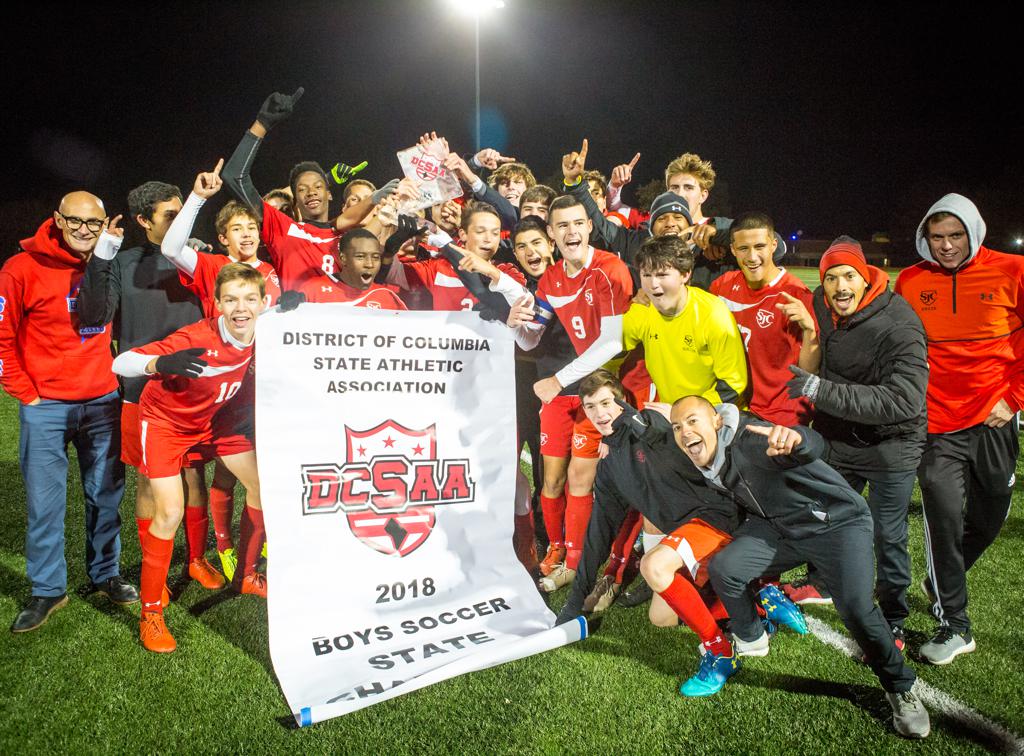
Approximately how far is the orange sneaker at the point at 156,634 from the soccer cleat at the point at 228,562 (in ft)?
2.51

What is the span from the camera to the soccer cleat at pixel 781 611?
3746mm

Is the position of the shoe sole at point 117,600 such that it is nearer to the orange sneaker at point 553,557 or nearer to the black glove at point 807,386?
the orange sneaker at point 553,557

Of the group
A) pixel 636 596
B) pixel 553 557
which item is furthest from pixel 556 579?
pixel 636 596

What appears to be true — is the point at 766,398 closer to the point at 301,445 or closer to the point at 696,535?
the point at 696,535

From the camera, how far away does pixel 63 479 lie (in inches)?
153

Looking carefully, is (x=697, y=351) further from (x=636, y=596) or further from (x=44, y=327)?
(x=44, y=327)

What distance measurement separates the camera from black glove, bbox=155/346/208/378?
3482mm

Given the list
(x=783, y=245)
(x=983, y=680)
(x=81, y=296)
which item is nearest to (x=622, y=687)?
(x=983, y=680)

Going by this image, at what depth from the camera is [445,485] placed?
389 cm

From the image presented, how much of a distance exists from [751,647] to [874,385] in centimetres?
143

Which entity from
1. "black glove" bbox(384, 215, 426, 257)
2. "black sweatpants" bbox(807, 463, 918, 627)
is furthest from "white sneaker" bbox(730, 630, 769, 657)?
"black glove" bbox(384, 215, 426, 257)

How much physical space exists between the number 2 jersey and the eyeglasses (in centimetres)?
255

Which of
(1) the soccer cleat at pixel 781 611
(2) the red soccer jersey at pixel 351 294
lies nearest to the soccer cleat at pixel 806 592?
(1) the soccer cleat at pixel 781 611

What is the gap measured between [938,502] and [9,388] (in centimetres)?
500
